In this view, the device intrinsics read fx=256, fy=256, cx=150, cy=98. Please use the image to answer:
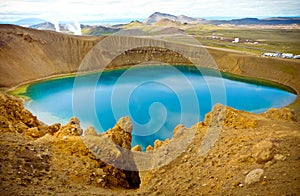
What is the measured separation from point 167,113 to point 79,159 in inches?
778

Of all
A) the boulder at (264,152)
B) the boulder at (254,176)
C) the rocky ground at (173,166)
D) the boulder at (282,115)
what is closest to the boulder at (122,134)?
the rocky ground at (173,166)

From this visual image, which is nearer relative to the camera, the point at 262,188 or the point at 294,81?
the point at 262,188

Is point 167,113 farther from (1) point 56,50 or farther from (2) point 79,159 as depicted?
(1) point 56,50

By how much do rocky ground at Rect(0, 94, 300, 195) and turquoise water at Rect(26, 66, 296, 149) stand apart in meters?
11.7

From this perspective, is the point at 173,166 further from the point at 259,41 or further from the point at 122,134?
the point at 259,41

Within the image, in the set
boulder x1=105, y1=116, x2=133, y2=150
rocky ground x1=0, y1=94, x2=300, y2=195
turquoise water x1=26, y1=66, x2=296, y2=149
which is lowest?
turquoise water x1=26, y1=66, x2=296, y2=149

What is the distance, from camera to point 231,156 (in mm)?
8523

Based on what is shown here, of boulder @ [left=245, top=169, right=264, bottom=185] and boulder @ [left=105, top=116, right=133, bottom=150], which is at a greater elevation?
boulder @ [left=245, top=169, right=264, bottom=185]

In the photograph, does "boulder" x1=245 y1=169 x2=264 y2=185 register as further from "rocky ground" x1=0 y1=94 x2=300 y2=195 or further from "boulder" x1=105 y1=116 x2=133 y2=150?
"boulder" x1=105 y1=116 x2=133 y2=150

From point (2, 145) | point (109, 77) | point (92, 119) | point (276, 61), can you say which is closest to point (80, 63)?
point (109, 77)

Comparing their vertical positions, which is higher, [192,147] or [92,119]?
[192,147]

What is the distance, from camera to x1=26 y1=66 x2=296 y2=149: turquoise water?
2639cm

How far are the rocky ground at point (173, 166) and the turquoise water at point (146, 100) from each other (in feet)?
38.4

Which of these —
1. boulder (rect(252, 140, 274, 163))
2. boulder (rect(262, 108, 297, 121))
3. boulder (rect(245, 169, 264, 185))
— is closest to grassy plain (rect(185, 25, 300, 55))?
boulder (rect(262, 108, 297, 121))
